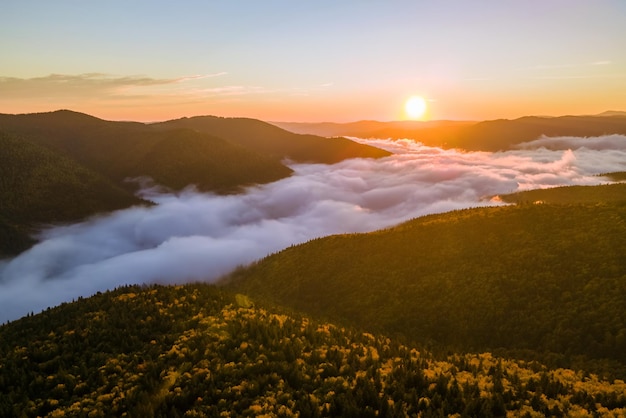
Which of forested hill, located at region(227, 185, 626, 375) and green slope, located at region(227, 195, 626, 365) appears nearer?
forested hill, located at region(227, 185, 626, 375)

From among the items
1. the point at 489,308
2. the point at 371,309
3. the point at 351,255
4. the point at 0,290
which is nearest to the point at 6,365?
the point at 371,309

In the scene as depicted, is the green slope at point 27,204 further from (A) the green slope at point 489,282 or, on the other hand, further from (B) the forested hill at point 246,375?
(B) the forested hill at point 246,375

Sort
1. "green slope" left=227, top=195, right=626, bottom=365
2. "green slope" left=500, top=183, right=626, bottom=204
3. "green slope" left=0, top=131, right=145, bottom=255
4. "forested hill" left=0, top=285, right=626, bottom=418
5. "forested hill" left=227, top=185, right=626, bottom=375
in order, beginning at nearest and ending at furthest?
"forested hill" left=0, top=285, right=626, bottom=418
"forested hill" left=227, top=185, right=626, bottom=375
"green slope" left=227, top=195, right=626, bottom=365
"green slope" left=500, top=183, right=626, bottom=204
"green slope" left=0, top=131, right=145, bottom=255

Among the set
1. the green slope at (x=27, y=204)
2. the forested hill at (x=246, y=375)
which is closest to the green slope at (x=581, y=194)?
the forested hill at (x=246, y=375)

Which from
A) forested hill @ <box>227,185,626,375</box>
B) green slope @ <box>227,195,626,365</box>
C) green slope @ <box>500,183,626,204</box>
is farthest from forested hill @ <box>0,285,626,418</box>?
green slope @ <box>500,183,626,204</box>

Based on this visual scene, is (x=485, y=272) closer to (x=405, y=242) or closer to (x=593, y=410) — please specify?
(x=405, y=242)

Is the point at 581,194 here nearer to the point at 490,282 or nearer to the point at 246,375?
the point at 490,282

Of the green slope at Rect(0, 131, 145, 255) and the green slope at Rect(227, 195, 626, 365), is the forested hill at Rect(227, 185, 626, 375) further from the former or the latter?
the green slope at Rect(0, 131, 145, 255)
